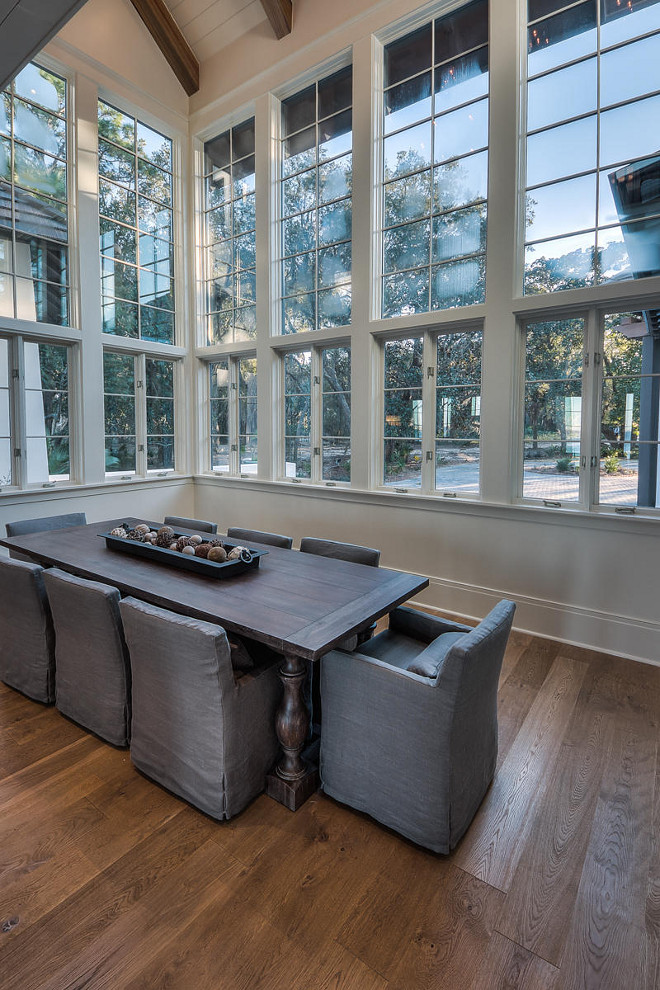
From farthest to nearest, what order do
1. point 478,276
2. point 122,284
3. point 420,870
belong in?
point 122,284 < point 478,276 < point 420,870

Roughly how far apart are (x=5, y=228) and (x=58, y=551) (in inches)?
124

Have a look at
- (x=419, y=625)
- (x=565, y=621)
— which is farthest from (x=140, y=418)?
(x=565, y=621)

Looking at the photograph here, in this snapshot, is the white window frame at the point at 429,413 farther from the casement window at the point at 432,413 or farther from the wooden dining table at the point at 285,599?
the wooden dining table at the point at 285,599

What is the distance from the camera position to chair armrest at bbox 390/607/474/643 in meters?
2.19

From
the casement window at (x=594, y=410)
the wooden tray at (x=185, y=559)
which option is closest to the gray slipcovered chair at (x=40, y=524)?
the wooden tray at (x=185, y=559)

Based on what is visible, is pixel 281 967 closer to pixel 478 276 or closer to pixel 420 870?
pixel 420 870

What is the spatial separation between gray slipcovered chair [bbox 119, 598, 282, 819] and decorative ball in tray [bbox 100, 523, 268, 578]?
55cm

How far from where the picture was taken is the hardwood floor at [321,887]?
4.26 feet

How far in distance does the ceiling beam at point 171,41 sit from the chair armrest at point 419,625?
6282mm

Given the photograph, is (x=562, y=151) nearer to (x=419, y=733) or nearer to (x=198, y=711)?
(x=419, y=733)

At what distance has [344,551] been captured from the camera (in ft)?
9.50

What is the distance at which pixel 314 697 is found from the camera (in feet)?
7.92

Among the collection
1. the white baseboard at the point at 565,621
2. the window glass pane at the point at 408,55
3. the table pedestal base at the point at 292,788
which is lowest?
the table pedestal base at the point at 292,788

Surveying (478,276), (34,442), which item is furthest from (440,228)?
(34,442)
